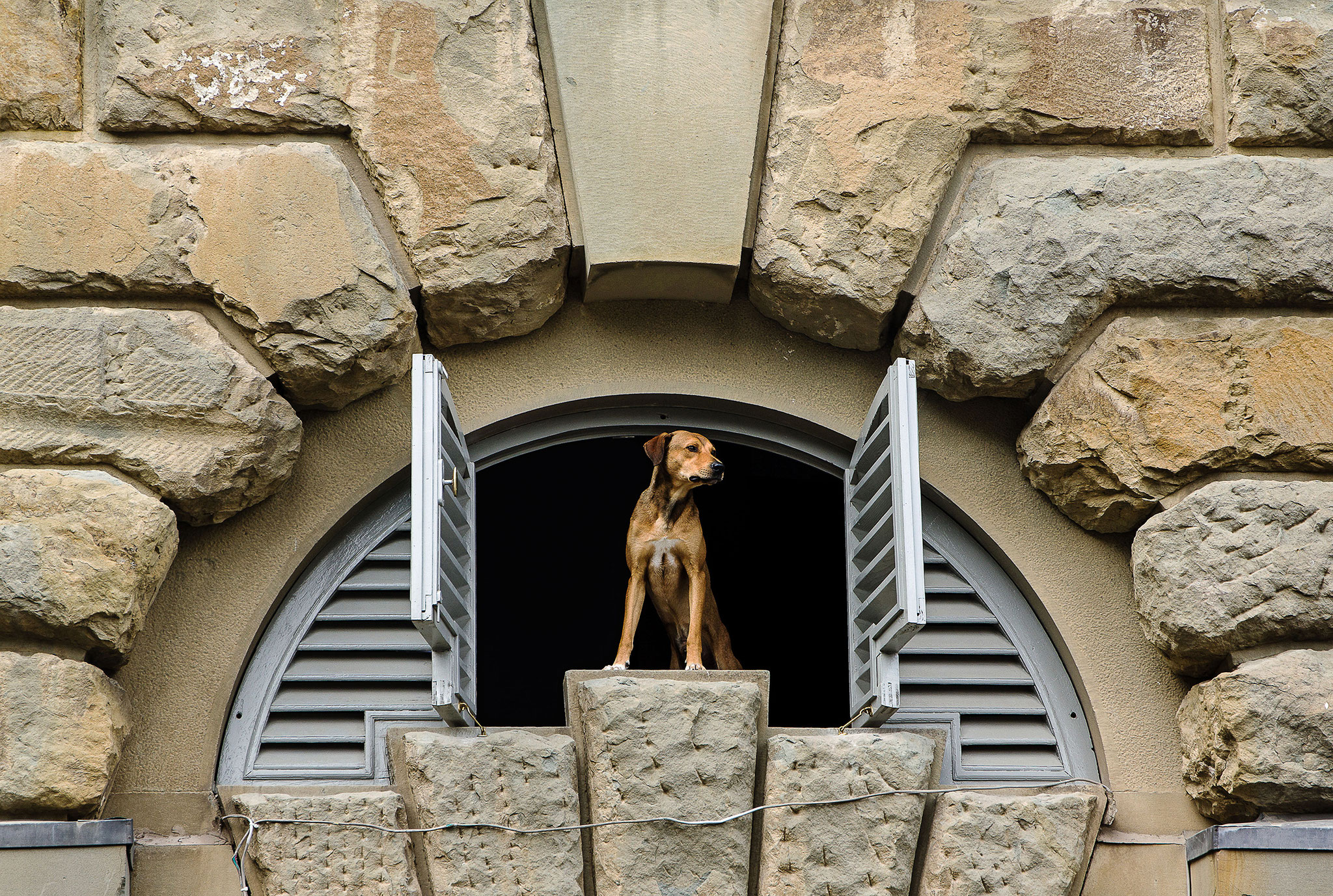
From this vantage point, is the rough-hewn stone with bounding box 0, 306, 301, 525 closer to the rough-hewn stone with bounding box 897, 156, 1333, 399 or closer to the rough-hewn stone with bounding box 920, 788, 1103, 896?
the rough-hewn stone with bounding box 897, 156, 1333, 399

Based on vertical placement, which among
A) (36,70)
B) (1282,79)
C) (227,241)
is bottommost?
(227,241)

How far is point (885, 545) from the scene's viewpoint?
10.2ft

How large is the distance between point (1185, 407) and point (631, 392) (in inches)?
52.3

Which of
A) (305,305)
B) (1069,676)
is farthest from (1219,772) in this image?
(305,305)

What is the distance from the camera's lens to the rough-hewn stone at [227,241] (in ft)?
10.0

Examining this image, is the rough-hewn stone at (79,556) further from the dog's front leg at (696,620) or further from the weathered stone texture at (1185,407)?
the weathered stone texture at (1185,407)

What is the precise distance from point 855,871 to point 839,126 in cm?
174

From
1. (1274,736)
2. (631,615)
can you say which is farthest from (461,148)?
(1274,736)

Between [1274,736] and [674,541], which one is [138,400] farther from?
[1274,736]

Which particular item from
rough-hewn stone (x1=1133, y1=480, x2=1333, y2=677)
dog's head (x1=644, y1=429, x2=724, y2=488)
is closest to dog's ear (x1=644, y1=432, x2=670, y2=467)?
dog's head (x1=644, y1=429, x2=724, y2=488)

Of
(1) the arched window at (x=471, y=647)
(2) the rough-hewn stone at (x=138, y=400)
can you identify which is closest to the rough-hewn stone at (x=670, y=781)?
(1) the arched window at (x=471, y=647)

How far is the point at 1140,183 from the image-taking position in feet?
10.5

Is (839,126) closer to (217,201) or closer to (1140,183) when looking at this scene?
(1140,183)

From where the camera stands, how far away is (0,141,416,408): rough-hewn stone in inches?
120
